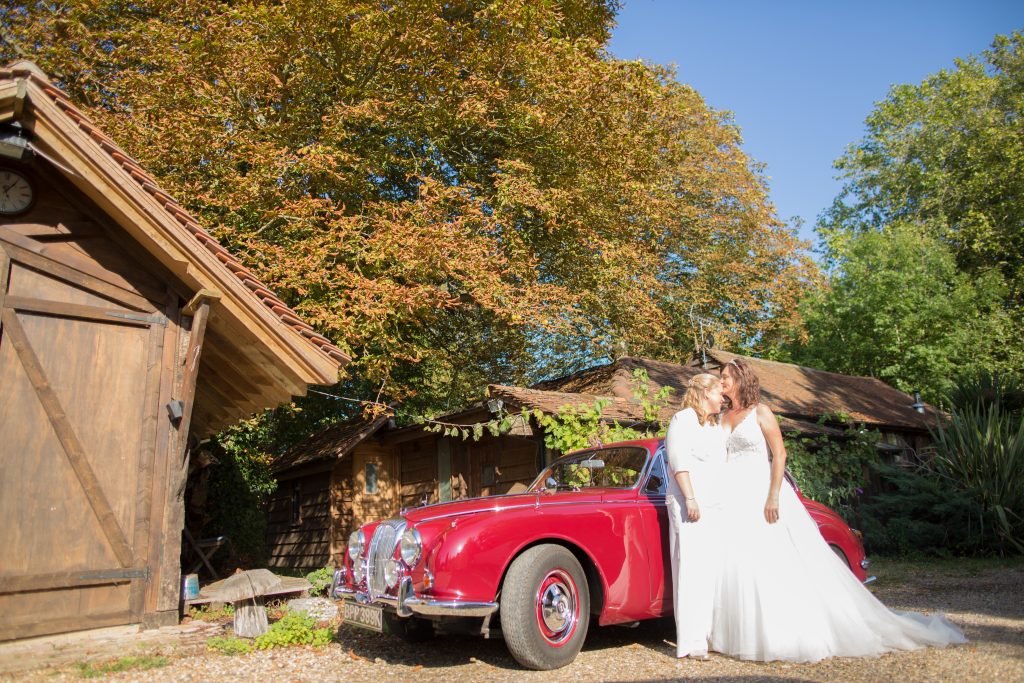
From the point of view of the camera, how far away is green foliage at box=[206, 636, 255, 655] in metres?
6.12

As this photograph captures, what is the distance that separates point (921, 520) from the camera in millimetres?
12523

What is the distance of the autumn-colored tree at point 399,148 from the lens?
37.8ft

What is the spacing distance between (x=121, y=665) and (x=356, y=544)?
6.74 ft

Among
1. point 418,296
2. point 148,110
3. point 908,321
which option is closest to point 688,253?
point 908,321

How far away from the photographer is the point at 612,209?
54.4ft

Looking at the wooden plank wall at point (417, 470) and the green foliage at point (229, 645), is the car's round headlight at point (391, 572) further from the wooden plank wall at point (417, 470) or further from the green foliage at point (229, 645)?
the wooden plank wall at point (417, 470)

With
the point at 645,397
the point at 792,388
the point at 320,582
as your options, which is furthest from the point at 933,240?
the point at 320,582

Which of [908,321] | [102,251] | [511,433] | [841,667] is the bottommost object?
[841,667]

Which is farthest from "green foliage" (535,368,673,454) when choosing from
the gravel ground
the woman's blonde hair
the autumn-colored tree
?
the woman's blonde hair

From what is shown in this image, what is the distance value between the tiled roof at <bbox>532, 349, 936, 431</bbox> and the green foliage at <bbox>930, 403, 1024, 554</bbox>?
4.14 m

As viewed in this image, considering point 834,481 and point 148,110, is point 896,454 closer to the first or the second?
point 834,481

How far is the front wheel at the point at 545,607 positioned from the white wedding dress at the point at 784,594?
3.59ft

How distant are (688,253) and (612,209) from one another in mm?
9015

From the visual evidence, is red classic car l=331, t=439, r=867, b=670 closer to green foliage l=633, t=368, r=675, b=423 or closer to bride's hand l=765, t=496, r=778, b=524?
bride's hand l=765, t=496, r=778, b=524
